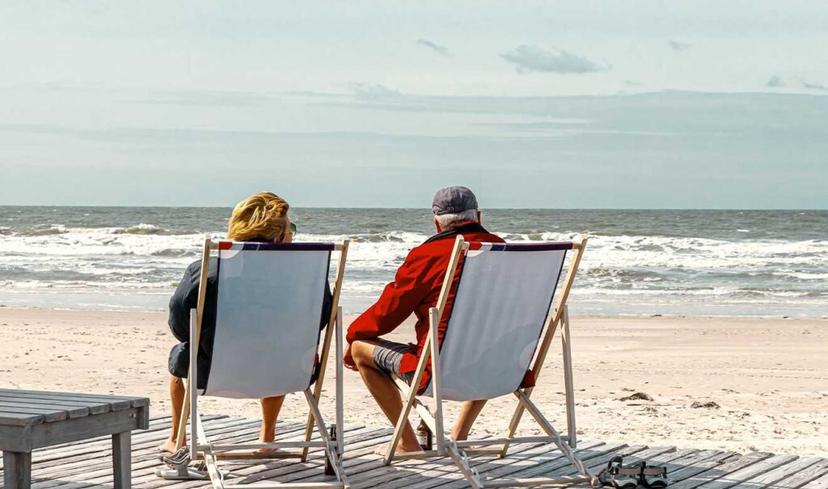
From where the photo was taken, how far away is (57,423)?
3605 millimetres

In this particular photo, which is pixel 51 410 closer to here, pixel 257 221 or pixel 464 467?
pixel 257 221

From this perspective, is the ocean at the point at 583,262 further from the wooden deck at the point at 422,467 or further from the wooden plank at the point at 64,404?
the wooden plank at the point at 64,404

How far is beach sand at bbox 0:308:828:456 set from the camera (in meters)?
6.50

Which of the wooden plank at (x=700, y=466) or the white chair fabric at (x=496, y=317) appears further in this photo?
the wooden plank at (x=700, y=466)

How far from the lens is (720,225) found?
40.1 meters

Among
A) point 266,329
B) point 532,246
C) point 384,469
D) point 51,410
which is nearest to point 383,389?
point 384,469

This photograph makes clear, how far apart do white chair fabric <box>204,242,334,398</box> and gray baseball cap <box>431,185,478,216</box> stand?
518mm

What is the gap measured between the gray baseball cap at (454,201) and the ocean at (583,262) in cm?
982

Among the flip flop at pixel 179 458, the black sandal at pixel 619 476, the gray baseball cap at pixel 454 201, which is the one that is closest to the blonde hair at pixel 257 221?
the gray baseball cap at pixel 454 201

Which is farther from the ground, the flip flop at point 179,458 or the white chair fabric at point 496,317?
the white chair fabric at point 496,317

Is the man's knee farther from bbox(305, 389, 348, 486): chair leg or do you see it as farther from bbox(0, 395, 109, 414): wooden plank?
bbox(0, 395, 109, 414): wooden plank

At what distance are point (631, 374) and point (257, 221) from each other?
216 inches

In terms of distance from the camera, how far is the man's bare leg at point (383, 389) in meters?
4.68

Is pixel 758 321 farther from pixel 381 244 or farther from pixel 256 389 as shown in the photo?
pixel 381 244
